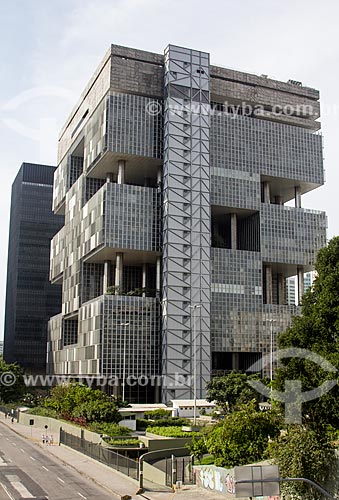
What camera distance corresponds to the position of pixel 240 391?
84.1 metres

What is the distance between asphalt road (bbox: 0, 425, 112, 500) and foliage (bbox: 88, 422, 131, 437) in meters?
6.72

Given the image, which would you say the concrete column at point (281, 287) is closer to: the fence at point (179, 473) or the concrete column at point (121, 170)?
the concrete column at point (121, 170)

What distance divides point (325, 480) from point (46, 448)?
37902 mm

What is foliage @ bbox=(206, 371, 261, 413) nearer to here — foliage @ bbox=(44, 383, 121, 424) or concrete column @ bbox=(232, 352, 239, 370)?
foliage @ bbox=(44, 383, 121, 424)

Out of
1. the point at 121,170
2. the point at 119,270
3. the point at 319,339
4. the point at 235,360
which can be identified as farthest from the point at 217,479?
the point at 121,170

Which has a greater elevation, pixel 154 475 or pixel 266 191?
pixel 266 191

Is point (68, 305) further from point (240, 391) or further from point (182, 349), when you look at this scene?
point (240, 391)

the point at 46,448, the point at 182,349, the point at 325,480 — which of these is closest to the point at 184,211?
the point at 182,349

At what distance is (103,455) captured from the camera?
52875 mm

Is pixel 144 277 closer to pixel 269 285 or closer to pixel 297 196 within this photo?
pixel 269 285

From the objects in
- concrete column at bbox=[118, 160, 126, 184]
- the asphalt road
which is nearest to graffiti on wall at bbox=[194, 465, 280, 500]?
the asphalt road

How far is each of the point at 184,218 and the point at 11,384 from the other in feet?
159

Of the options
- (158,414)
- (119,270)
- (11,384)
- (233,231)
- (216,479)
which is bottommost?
(216,479)

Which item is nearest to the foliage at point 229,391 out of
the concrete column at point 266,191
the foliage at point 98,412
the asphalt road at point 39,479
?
the foliage at point 98,412
